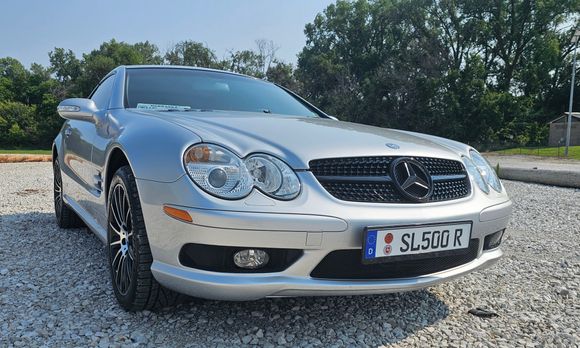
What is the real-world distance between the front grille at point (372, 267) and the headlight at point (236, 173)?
0.32 meters

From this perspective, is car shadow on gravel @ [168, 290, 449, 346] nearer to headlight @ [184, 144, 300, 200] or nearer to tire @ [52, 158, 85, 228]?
headlight @ [184, 144, 300, 200]

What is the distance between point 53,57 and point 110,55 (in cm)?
880

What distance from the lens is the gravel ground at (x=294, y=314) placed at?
1.95 metres

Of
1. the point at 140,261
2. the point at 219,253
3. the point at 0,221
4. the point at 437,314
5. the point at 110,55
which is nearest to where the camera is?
the point at 219,253

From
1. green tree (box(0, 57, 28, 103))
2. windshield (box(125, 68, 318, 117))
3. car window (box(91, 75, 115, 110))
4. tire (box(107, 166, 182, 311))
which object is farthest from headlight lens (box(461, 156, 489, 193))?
green tree (box(0, 57, 28, 103))

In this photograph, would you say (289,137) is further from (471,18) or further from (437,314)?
(471,18)

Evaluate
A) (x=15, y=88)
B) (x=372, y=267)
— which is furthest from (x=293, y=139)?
(x=15, y=88)

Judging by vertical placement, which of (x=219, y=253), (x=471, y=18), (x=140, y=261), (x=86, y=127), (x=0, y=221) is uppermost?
(x=471, y=18)

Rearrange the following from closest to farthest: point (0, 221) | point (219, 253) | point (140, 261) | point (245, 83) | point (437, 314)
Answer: point (219, 253)
point (140, 261)
point (437, 314)
point (245, 83)
point (0, 221)

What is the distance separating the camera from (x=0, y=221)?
4305mm

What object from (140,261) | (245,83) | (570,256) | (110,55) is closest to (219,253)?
(140,261)

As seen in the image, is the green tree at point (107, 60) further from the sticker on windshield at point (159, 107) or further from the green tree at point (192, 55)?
the sticker on windshield at point (159, 107)

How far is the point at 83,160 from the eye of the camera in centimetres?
305

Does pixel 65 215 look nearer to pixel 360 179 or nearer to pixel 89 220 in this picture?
pixel 89 220
